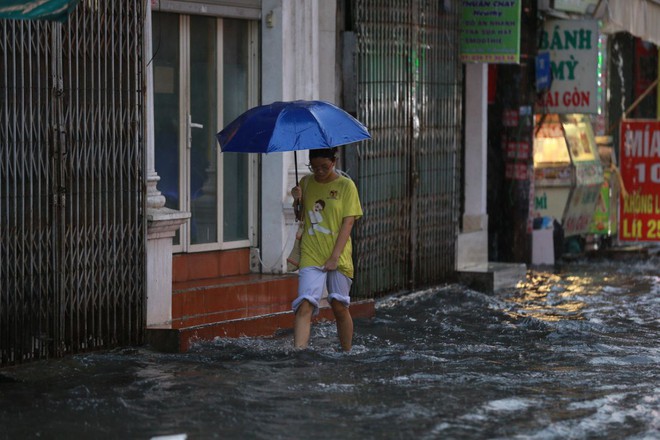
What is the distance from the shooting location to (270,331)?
11180mm

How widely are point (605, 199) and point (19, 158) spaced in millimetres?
12806

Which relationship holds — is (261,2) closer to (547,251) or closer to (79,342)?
(79,342)

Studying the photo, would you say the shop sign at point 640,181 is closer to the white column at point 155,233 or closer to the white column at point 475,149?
the white column at point 475,149

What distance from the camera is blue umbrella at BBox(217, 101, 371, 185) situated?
944cm

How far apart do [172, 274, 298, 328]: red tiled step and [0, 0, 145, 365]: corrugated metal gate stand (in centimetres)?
78

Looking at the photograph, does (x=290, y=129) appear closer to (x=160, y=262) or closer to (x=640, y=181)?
(x=160, y=262)

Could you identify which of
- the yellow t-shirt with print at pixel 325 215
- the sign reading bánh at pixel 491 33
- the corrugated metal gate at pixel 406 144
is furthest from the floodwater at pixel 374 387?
the sign reading bánh at pixel 491 33

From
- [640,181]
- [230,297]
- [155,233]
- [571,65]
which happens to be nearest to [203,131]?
[230,297]

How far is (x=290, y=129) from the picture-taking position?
9531 millimetres

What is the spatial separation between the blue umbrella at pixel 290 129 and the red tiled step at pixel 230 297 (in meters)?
1.78

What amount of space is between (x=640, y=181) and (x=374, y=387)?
36.3 ft

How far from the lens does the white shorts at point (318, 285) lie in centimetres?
984

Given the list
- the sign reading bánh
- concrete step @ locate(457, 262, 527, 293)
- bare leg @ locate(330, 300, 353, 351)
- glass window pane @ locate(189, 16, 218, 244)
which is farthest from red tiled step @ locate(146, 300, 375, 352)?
the sign reading bánh

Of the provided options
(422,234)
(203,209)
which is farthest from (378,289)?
(203,209)
